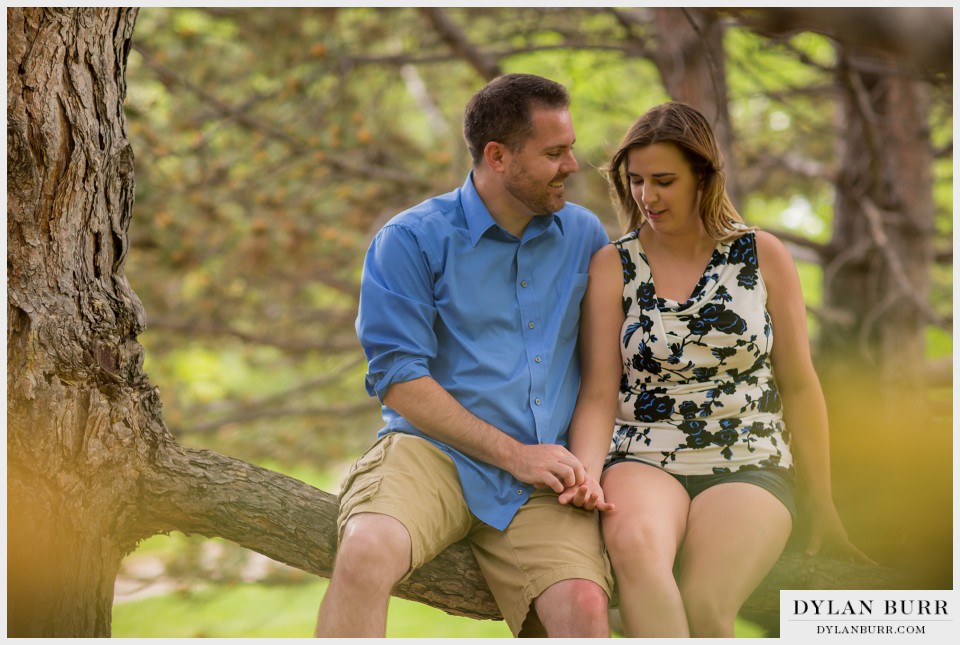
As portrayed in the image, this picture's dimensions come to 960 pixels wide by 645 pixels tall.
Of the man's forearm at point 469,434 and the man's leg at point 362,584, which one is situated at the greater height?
the man's forearm at point 469,434

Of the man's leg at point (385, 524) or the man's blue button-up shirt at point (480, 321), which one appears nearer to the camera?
the man's leg at point (385, 524)

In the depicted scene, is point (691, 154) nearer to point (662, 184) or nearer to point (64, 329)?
point (662, 184)

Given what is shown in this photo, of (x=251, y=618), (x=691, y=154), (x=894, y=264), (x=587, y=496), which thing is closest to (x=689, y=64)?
(x=894, y=264)

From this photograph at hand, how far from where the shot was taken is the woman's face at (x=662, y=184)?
2119 mm

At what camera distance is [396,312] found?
211cm

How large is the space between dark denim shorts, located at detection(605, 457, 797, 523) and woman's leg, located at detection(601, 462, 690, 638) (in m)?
0.04

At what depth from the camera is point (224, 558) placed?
4.73 meters

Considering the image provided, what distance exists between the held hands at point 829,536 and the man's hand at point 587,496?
21.5 inches

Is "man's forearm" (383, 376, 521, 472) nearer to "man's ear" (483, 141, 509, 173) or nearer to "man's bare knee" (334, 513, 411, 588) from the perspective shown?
"man's bare knee" (334, 513, 411, 588)

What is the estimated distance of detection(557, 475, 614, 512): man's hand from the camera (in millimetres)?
2020

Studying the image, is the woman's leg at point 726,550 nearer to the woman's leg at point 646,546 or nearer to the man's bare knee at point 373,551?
the woman's leg at point 646,546

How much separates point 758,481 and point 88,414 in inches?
58.9

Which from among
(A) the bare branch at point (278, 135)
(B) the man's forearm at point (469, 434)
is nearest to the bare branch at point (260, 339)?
(A) the bare branch at point (278, 135)

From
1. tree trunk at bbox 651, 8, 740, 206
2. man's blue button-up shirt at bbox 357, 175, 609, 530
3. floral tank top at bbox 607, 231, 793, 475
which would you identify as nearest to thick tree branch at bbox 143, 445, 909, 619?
man's blue button-up shirt at bbox 357, 175, 609, 530
